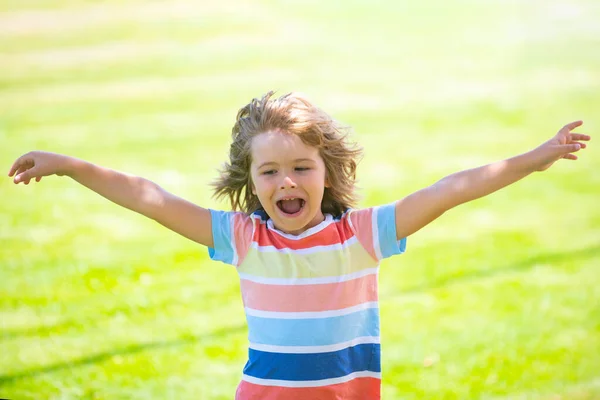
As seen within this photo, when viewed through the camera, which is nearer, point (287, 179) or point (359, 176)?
point (287, 179)

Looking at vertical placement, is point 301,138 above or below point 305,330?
above

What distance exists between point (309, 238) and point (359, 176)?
4.69 meters

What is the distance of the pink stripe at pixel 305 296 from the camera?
9.20ft

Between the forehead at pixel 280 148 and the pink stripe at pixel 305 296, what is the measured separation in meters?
0.38

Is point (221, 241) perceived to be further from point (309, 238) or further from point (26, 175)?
point (26, 175)

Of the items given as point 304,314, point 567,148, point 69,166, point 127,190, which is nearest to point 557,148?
point 567,148

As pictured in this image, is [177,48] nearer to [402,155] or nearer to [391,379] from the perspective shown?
[402,155]

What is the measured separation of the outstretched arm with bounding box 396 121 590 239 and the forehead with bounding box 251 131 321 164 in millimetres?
327

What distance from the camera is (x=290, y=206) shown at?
2855mm

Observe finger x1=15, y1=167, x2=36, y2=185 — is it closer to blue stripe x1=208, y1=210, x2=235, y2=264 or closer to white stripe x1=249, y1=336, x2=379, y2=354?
blue stripe x1=208, y1=210, x2=235, y2=264

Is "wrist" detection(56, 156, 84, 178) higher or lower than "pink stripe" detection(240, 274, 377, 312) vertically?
higher

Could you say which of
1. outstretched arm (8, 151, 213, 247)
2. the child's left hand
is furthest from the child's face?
the child's left hand

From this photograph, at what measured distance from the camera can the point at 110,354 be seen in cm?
468

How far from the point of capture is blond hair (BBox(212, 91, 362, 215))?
288 cm
